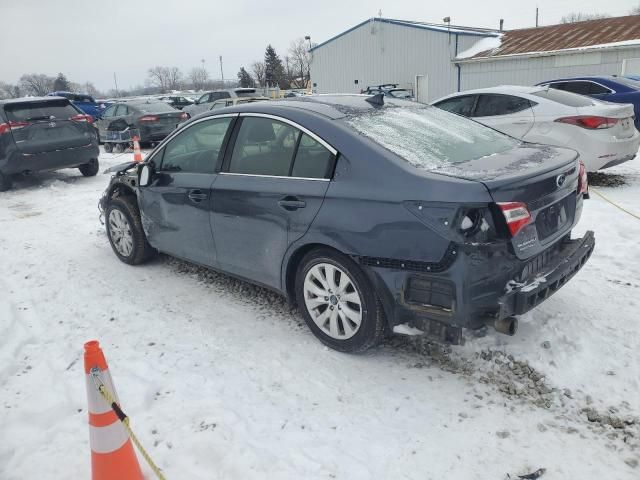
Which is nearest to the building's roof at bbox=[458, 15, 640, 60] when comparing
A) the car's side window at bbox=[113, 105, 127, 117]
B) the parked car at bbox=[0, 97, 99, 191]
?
the car's side window at bbox=[113, 105, 127, 117]

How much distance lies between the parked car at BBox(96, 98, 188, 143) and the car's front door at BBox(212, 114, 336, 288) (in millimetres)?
11588

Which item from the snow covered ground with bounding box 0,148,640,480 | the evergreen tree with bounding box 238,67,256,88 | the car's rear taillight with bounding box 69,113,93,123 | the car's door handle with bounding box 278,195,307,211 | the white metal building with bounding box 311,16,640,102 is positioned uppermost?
the evergreen tree with bounding box 238,67,256,88

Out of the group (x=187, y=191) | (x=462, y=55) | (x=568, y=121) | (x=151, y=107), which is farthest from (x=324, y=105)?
(x=462, y=55)

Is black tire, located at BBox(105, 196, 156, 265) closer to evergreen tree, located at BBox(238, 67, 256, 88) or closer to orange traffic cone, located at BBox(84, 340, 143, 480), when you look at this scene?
orange traffic cone, located at BBox(84, 340, 143, 480)

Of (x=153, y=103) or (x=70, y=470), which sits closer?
(x=70, y=470)

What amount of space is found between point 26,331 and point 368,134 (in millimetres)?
3070

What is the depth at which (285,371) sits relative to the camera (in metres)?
3.31

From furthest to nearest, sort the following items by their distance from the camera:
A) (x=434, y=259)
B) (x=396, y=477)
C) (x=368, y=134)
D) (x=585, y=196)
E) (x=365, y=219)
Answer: (x=585, y=196), (x=368, y=134), (x=365, y=219), (x=434, y=259), (x=396, y=477)

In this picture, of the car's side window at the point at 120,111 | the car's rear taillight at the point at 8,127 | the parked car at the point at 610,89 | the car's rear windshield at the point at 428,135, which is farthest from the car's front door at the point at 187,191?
the car's side window at the point at 120,111

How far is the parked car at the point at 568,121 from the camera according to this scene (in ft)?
22.7

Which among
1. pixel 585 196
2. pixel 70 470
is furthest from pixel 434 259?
pixel 70 470

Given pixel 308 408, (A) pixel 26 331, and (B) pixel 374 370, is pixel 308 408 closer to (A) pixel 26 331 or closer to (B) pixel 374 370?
(B) pixel 374 370

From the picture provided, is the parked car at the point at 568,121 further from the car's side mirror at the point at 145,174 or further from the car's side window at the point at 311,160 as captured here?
the car's side mirror at the point at 145,174

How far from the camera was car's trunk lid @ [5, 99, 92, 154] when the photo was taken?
9219mm
